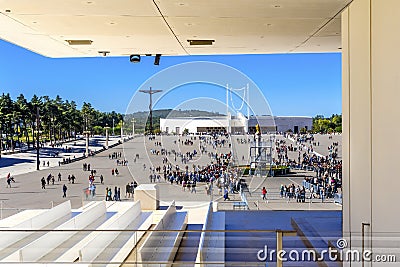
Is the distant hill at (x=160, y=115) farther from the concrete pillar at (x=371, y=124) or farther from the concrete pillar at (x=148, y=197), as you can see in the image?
the concrete pillar at (x=371, y=124)

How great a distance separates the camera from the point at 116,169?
24.2 ft

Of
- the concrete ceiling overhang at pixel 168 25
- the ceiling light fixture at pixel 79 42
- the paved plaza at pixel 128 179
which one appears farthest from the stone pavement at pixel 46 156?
the ceiling light fixture at pixel 79 42

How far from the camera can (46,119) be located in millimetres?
7785

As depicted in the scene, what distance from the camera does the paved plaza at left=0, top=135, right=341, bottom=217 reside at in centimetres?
619

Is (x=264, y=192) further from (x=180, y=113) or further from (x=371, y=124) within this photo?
(x=371, y=124)

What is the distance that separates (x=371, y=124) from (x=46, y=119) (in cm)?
699

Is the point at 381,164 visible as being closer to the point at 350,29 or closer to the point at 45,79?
the point at 350,29

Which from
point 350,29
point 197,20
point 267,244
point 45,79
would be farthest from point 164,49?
point 45,79

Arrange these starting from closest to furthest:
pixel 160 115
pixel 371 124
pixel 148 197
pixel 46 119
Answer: pixel 371 124
pixel 148 197
pixel 160 115
pixel 46 119

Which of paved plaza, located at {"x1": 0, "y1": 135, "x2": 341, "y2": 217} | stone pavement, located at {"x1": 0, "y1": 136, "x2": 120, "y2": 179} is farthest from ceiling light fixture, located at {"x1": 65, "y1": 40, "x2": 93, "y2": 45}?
stone pavement, located at {"x1": 0, "y1": 136, "x2": 120, "y2": 179}

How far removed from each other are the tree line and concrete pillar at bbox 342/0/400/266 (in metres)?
5.38

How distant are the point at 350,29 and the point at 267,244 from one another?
42.9 inches

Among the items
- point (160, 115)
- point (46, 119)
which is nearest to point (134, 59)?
point (160, 115)

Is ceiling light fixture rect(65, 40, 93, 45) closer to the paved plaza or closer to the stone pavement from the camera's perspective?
the paved plaza
